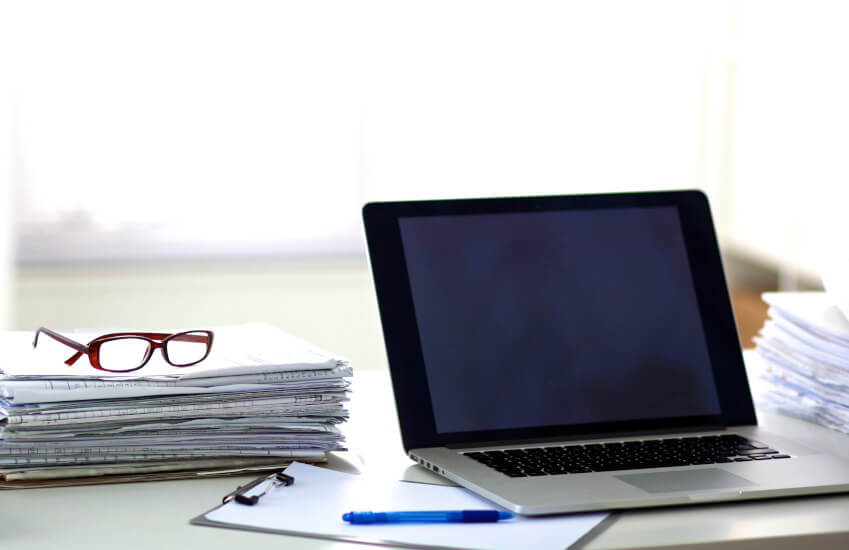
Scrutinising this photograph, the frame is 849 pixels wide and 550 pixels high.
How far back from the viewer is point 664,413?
96 centimetres

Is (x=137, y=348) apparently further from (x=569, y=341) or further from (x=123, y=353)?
(x=569, y=341)

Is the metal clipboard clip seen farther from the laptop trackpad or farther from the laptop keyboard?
the laptop trackpad

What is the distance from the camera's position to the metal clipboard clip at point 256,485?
0.77 meters

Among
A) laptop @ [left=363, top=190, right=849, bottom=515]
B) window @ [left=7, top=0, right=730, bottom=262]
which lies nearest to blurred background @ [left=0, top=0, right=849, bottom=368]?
window @ [left=7, top=0, right=730, bottom=262]

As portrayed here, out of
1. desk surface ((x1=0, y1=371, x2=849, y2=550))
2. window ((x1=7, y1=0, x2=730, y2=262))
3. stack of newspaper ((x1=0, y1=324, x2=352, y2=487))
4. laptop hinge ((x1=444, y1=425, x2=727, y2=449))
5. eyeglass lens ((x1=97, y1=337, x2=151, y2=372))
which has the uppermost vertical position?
window ((x1=7, y1=0, x2=730, y2=262))

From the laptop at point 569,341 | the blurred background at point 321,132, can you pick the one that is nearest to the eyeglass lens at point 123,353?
the laptop at point 569,341

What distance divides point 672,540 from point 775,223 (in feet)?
7.74

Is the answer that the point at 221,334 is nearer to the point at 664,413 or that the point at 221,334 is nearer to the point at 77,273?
the point at 664,413

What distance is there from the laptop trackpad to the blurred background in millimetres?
2133

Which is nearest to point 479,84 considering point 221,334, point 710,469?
point 221,334

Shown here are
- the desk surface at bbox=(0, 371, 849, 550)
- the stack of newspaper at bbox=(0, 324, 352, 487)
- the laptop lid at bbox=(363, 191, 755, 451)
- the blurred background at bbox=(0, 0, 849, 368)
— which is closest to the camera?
the desk surface at bbox=(0, 371, 849, 550)

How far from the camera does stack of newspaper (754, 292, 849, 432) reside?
1013mm

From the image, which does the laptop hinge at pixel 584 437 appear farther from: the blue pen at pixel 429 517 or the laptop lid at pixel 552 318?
the blue pen at pixel 429 517

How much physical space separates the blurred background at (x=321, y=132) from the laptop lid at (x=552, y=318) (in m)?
1.95
